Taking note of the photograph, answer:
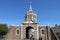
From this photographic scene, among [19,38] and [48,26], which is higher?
[48,26]

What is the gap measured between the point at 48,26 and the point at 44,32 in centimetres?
260

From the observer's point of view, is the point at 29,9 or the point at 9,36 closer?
the point at 9,36

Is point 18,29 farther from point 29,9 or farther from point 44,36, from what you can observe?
point 29,9

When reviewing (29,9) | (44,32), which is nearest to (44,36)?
(44,32)

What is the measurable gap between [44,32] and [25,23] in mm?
6934

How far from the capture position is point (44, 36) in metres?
55.5

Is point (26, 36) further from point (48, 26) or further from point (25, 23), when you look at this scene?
point (48, 26)

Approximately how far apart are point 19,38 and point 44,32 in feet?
27.9

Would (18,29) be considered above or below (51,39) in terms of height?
above

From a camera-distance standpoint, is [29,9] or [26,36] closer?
[26,36]

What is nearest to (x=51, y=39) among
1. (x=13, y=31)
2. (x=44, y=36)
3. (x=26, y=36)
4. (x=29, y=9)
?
(x=44, y=36)

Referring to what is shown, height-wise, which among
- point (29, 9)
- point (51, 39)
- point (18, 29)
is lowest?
point (51, 39)

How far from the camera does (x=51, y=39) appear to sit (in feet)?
180

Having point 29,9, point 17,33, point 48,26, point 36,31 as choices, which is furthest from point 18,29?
point 29,9
